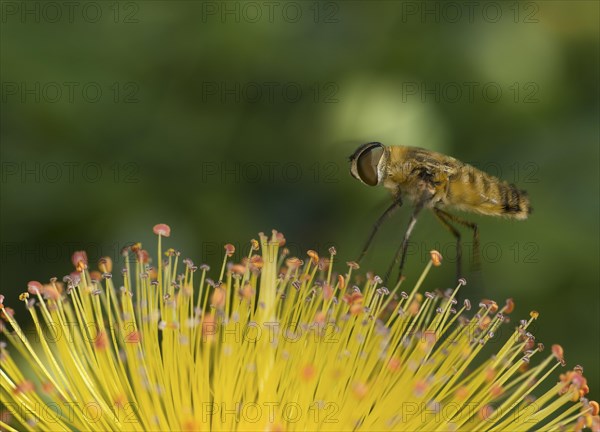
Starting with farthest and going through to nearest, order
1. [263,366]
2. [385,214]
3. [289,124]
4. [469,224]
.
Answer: [289,124] → [469,224] → [385,214] → [263,366]

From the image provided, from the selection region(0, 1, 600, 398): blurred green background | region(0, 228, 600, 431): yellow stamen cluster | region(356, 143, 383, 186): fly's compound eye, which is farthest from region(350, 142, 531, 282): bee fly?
region(0, 1, 600, 398): blurred green background

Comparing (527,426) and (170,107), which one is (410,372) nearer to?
(527,426)

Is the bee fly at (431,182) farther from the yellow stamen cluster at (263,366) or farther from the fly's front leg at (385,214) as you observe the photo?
the yellow stamen cluster at (263,366)

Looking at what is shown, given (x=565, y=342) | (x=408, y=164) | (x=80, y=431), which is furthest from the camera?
(x=565, y=342)

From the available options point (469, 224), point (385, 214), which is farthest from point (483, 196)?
point (385, 214)

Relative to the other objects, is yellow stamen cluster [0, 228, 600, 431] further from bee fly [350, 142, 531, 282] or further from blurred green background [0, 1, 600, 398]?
blurred green background [0, 1, 600, 398]

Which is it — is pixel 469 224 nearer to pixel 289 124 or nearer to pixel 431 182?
pixel 431 182

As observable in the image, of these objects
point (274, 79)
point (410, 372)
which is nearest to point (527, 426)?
point (410, 372)
